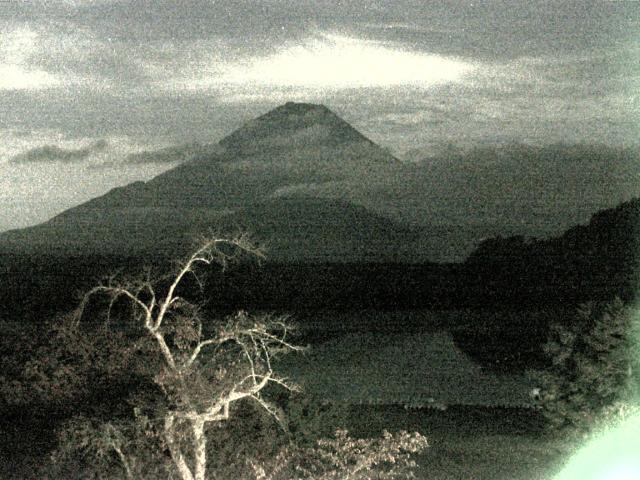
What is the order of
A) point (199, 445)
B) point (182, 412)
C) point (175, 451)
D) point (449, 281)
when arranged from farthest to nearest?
point (449, 281), point (175, 451), point (199, 445), point (182, 412)

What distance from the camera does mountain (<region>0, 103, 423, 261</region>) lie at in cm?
5209

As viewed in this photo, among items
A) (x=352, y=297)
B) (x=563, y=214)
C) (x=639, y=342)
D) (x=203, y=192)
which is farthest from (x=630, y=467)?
(x=203, y=192)

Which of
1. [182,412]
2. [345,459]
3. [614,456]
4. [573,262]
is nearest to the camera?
[182,412]

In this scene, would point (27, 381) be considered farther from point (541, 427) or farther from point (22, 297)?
point (22, 297)

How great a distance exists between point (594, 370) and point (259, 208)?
2121 inches

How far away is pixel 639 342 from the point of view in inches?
408

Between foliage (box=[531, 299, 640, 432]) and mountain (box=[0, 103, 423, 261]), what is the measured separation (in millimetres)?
34410

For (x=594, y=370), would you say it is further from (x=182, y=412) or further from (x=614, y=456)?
(x=182, y=412)

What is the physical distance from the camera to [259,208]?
63.7 meters

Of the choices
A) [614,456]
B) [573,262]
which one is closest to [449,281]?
[573,262]

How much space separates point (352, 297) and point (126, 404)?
25893 mm

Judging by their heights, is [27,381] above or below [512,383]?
above

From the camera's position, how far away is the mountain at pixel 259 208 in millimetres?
52094

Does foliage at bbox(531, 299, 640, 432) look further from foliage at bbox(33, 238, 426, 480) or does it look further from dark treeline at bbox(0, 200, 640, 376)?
dark treeline at bbox(0, 200, 640, 376)
